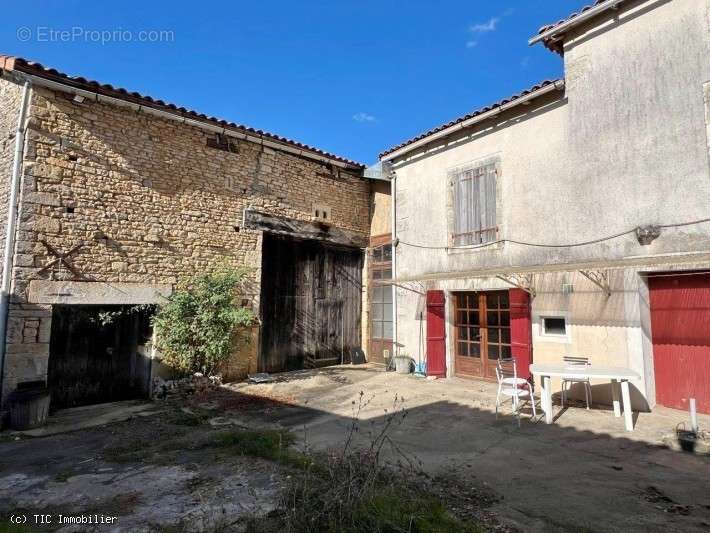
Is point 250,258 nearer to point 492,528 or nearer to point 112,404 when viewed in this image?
point 112,404

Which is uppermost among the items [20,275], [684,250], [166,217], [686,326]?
[166,217]

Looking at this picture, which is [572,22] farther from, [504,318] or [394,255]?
[394,255]

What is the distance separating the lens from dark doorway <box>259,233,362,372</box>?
394 inches

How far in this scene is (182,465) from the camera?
4422 millimetres

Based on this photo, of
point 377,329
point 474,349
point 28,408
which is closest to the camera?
point 28,408

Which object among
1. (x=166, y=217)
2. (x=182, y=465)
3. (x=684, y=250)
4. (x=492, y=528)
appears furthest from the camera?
(x=166, y=217)

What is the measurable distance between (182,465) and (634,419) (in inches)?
242

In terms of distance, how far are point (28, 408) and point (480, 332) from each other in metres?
8.18

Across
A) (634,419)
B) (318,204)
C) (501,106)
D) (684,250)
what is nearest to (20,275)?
(318,204)

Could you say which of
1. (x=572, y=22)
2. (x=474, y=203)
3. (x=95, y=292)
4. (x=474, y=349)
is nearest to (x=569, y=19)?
(x=572, y=22)

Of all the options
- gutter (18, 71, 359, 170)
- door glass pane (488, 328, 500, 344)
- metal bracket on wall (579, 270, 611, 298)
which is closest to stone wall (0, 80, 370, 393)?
gutter (18, 71, 359, 170)

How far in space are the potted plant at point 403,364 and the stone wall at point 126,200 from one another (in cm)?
373

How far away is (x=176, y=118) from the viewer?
840 cm

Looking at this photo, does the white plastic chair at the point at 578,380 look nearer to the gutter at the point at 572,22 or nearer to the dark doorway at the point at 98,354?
the gutter at the point at 572,22
